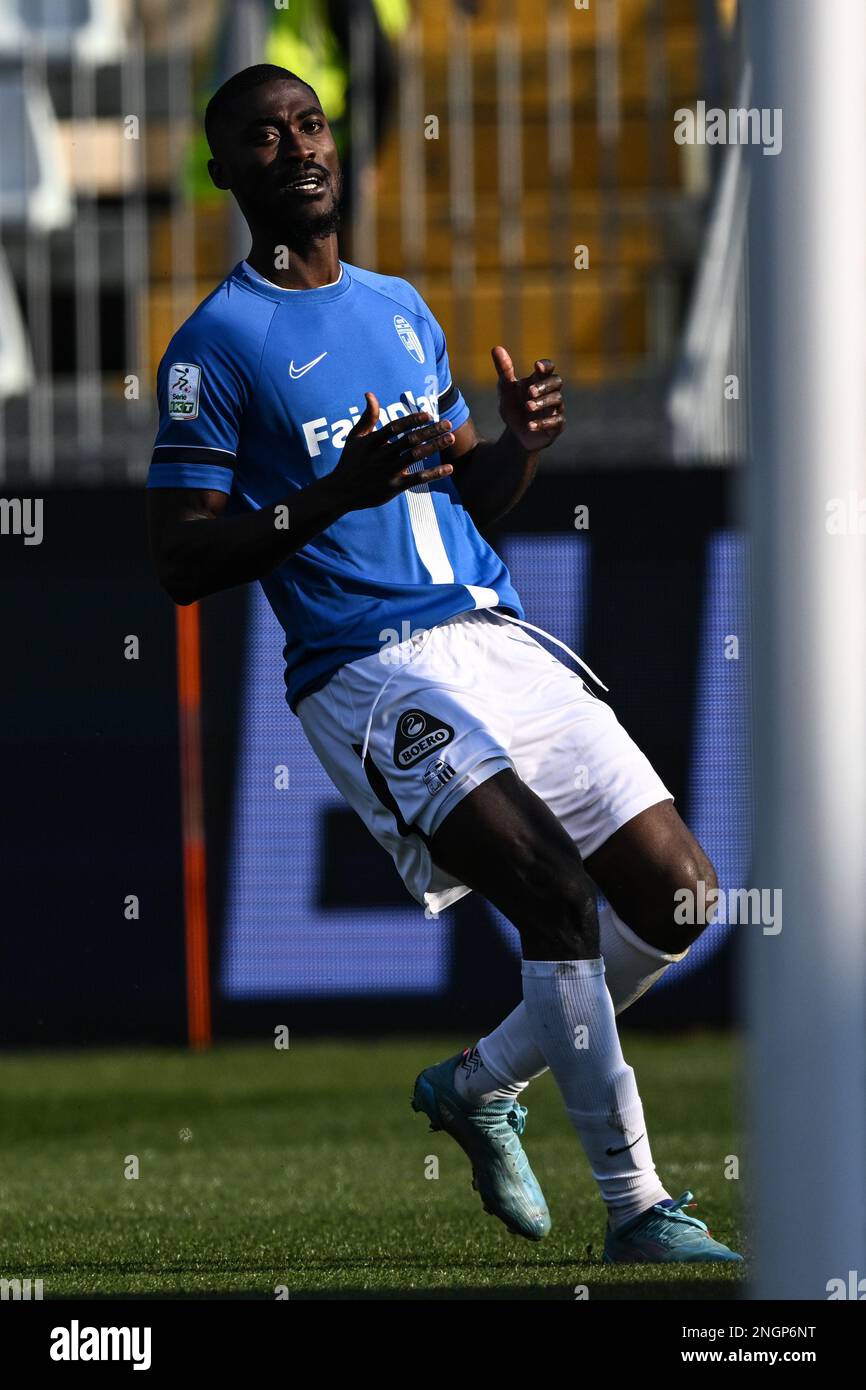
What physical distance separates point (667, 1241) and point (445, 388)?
69.5 inches

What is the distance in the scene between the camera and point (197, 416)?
3914 mm

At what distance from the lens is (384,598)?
398 cm

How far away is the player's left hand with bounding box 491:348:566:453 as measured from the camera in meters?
4.11

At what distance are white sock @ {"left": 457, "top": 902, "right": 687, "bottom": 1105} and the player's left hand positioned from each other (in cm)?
94

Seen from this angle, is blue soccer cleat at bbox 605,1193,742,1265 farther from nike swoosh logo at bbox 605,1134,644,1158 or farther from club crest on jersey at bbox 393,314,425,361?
club crest on jersey at bbox 393,314,425,361

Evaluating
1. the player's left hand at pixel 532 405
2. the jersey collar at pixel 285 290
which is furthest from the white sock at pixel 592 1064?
the jersey collar at pixel 285 290

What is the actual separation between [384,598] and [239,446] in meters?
0.40

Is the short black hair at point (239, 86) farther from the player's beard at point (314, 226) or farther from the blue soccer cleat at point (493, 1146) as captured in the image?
the blue soccer cleat at point (493, 1146)

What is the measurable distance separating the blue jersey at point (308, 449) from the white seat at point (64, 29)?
7.64m

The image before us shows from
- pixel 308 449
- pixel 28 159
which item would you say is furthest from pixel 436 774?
pixel 28 159

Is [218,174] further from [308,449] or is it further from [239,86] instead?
[308,449]

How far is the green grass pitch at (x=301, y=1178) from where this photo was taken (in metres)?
3.86

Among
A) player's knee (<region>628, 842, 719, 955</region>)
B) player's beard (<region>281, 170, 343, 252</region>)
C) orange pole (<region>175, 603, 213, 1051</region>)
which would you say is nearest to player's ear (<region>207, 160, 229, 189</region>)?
player's beard (<region>281, 170, 343, 252</region>)
